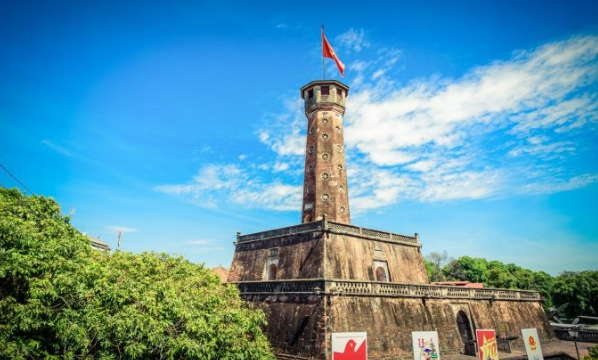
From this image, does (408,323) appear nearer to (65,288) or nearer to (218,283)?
(218,283)

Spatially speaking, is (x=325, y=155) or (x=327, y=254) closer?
(x=327, y=254)

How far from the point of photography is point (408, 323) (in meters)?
18.5

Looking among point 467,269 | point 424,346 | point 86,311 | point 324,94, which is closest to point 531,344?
point 424,346

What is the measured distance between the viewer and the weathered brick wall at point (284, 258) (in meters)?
20.7

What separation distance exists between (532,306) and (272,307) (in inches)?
812

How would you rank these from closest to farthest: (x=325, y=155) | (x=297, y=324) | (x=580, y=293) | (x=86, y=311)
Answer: (x=86, y=311), (x=297, y=324), (x=325, y=155), (x=580, y=293)

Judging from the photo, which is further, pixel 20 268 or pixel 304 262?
pixel 304 262

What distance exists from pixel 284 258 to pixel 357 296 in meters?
6.32

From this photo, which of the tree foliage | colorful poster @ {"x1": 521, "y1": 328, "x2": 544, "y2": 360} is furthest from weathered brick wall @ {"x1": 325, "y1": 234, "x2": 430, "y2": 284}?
the tree foliage

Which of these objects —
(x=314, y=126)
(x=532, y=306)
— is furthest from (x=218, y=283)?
(x=532, y=306)

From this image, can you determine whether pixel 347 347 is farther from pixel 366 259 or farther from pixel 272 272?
pixel 272 272

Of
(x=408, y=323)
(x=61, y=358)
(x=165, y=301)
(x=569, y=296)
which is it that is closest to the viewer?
(x=61, y=358)

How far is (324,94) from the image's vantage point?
27969 millimetres

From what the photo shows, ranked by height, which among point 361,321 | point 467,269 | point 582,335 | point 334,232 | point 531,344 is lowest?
point 582,335
